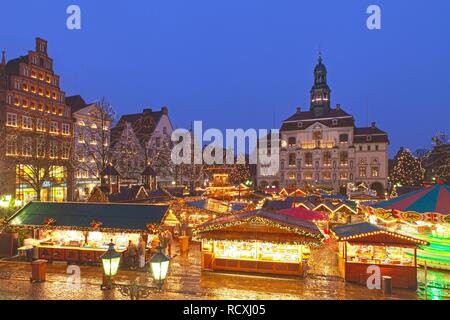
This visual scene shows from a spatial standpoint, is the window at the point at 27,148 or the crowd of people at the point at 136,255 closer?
the crowd of people at the point at 136,255

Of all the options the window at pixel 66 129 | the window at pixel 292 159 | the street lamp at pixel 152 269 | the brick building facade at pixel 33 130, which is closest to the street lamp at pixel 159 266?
the street lamp at pixel 152 269

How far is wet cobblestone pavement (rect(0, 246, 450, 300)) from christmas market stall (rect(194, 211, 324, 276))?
558mm

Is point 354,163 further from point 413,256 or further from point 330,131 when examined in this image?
point 413,256

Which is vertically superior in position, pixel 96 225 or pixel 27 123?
pixel 27 123

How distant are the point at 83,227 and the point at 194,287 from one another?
23.4 feet

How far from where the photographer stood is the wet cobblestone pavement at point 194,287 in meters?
12.1

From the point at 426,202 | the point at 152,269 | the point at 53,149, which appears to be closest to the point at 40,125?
the point at 53,149

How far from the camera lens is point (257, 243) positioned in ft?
50.6

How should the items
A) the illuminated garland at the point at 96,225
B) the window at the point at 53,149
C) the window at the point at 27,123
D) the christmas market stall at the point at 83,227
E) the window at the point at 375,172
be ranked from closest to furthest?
the illuminated garland at the point at 96,225 → the christmas market stall at the point at 83,227 → the window at the point at 27,123 → the window at the point at 53,149 → the window at the point at 375,172

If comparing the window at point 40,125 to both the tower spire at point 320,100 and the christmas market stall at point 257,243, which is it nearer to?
the christmas market stall at point 257,243

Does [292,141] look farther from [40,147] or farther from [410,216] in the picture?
[410,216]

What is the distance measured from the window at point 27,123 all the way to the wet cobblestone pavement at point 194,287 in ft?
90.3

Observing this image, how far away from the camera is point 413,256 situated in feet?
45.0

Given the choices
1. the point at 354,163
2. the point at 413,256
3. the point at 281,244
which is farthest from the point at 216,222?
the point at 354,163
